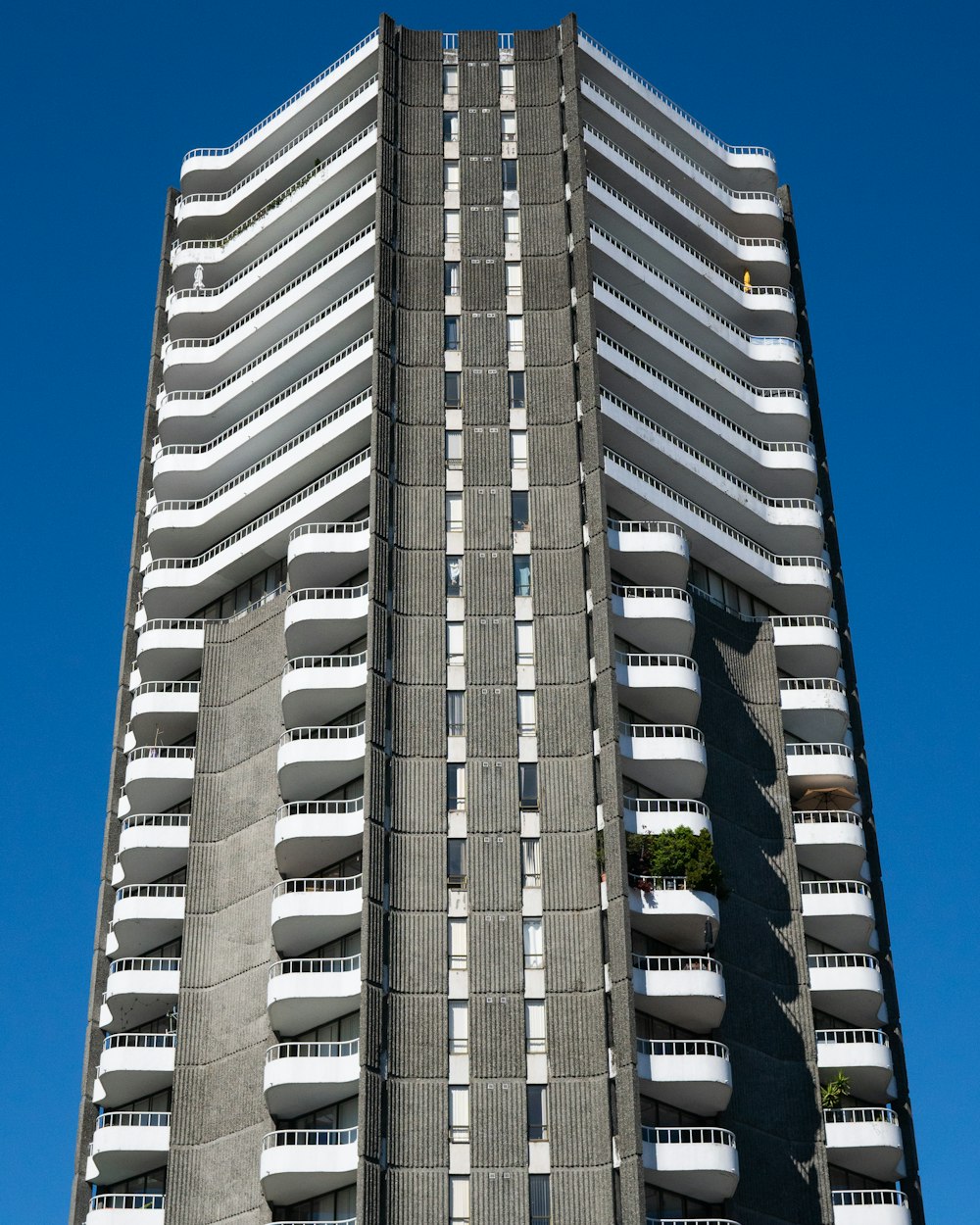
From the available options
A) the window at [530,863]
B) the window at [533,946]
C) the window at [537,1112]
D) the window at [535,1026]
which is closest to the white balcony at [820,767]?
the window at [530,863]

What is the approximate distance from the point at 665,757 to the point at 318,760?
45.5ft

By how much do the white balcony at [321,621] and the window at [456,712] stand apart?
19.5 ft

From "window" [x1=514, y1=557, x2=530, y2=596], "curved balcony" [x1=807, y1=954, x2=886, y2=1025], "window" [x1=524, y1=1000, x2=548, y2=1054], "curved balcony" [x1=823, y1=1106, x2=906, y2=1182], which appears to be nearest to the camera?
"window" [x1=524, y1=1000, x2=548, y2=1054]

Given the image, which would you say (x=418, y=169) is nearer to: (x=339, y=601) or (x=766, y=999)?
(x=339, y=601)

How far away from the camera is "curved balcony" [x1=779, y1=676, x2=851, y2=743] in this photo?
8569cm

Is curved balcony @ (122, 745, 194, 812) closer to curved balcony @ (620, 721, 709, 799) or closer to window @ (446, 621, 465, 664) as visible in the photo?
window @ (446, 621, 465, 664)

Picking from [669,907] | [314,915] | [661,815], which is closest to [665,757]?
[661,815]

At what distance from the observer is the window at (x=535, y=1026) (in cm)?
7000

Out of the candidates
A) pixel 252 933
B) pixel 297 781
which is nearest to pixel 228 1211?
pixel 252 933

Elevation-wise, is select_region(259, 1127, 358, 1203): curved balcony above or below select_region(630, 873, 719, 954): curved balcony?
below

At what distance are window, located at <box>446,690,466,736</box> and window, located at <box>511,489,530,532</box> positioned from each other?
322 inches

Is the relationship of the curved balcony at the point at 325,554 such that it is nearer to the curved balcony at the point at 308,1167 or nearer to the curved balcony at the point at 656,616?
the curved balcony at the point at 656,616

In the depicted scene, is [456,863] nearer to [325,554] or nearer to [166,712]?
[325,554]

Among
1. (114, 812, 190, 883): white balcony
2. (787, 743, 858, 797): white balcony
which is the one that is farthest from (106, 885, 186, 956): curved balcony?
(787, 743, 858, 797): white balcony
